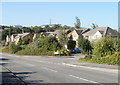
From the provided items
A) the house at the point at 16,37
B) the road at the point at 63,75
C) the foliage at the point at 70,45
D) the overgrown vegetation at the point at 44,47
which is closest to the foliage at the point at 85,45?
the overgrown vegetation at the point at 44,47

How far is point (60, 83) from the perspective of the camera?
46.6 feet

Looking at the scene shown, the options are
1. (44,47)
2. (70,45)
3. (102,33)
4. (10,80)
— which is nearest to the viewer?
(10,80)

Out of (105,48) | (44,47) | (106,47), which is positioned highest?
(106,47)

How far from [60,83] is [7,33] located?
461 ft

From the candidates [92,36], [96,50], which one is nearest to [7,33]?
[92,36]

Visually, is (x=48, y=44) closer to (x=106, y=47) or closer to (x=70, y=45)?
(x=70, y=45)

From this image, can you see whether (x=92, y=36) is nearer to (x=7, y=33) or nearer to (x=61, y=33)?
(x=61, y=33)

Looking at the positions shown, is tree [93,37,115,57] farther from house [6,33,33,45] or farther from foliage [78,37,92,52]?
house [6,33,33,45]

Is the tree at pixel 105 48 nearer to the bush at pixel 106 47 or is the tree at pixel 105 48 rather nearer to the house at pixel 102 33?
the bush at pixel 106 47

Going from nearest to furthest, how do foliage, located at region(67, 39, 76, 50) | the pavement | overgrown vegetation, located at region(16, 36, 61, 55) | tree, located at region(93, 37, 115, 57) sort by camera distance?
1. the pavement
2. tree, located at region(93, 37, 115, 57)
3. overgrown vegetation, located at region(16, 36, 61, 55)
4. foliage, located at region(67, 39, 76, 50)

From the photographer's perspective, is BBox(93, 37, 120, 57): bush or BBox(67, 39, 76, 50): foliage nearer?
BBox(93, 37, 120, 57): bush

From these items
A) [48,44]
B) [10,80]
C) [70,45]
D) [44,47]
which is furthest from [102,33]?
[10,80]

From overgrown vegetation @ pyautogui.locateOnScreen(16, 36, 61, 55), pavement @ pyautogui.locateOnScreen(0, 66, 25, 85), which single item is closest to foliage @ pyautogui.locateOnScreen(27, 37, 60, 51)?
overgrown vegetation @ pyautogui.locateOnScreen(16, 36, 61, 55)

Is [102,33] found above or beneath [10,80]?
above
